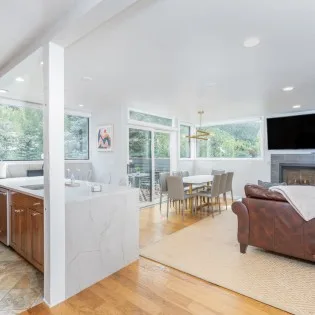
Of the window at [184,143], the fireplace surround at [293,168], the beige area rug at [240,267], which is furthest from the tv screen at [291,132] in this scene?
the beige area rug at [240,267]

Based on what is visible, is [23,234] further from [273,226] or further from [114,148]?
[273,226]

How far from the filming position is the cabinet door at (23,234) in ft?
8.50

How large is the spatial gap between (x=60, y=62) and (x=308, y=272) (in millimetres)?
3279

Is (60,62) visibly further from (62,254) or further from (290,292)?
(290,292)

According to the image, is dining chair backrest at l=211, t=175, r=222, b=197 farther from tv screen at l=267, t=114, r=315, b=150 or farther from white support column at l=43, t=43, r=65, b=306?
white support column at l=43, t=43, r=65, b=306

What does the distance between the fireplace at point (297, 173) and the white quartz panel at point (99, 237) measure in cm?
482

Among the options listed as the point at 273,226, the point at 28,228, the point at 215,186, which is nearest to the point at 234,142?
the point at 215,186

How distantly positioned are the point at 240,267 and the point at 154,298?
112cm

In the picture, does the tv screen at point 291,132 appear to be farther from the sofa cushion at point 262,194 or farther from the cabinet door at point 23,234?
the cabinet door at point 23,234

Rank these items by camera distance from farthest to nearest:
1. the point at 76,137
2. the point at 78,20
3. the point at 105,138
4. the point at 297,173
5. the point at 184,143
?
the point at 184,143, the point at 297,173, the point at 76,137, the point at 105,138, the point at 78,20

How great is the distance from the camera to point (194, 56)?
8.59 feet

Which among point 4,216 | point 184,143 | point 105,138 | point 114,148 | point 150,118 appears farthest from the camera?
point 184,143

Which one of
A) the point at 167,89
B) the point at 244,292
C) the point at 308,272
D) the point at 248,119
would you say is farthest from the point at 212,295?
the point at 248,119

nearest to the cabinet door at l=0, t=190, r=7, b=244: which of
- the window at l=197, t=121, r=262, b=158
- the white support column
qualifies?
the white support column
